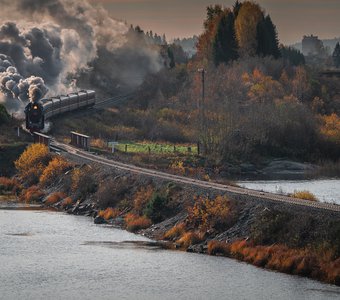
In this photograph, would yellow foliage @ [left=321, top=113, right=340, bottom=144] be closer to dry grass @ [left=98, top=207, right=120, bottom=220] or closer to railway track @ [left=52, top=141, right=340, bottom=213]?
railway track @ [left=52, top=141, right=340, bottom=213]

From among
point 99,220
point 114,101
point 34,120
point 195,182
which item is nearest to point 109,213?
point 99,220

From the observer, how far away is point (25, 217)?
90625 millimetres

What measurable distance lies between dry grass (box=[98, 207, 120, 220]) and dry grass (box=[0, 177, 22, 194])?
22911mm

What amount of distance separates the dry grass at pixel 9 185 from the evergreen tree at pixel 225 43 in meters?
83.5

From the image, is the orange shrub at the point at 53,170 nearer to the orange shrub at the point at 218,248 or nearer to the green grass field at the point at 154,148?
the green grass field at the point at 154,148

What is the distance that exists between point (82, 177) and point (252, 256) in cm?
3789

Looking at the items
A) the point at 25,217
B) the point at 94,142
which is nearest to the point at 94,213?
the point at 25,217

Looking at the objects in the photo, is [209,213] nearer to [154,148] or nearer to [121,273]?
[121,273]

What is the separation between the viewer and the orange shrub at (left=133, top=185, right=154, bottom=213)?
86938 mm

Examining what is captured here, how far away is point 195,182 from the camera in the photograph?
8875cm

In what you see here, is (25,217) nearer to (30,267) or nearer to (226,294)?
(30,267)

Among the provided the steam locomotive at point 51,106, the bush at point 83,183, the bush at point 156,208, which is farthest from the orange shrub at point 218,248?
the steam locomotive at point 51,106

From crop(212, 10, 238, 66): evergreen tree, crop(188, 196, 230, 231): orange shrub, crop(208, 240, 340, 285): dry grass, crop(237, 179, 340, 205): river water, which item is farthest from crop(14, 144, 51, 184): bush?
crop(212, 10, 238, 66): evergreen tree

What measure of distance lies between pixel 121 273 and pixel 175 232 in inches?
498
